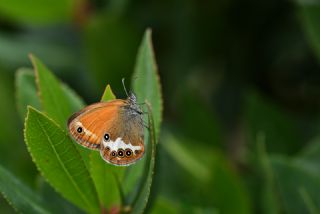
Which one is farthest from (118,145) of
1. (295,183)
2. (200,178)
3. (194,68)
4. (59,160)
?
(194,68)

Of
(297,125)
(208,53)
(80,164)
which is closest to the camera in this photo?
(80,164)

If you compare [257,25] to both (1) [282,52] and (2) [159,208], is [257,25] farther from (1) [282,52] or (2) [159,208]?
(2) [159,208]

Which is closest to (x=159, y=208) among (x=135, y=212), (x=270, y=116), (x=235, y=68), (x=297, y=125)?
(x=135, y=212)

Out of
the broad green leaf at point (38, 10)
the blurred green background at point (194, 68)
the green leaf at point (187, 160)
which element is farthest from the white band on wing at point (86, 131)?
the broad green leaf at point (38, 10)

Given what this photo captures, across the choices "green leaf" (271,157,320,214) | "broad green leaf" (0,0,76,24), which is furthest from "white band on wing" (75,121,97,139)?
"broad green leaf" (0,0,76,24)

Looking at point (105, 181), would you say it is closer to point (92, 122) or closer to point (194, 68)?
point (92, 122)

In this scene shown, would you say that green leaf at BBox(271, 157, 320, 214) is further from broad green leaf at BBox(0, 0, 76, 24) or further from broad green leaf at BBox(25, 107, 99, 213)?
broad green leaf at BBox(0, 0, 76, 24)
